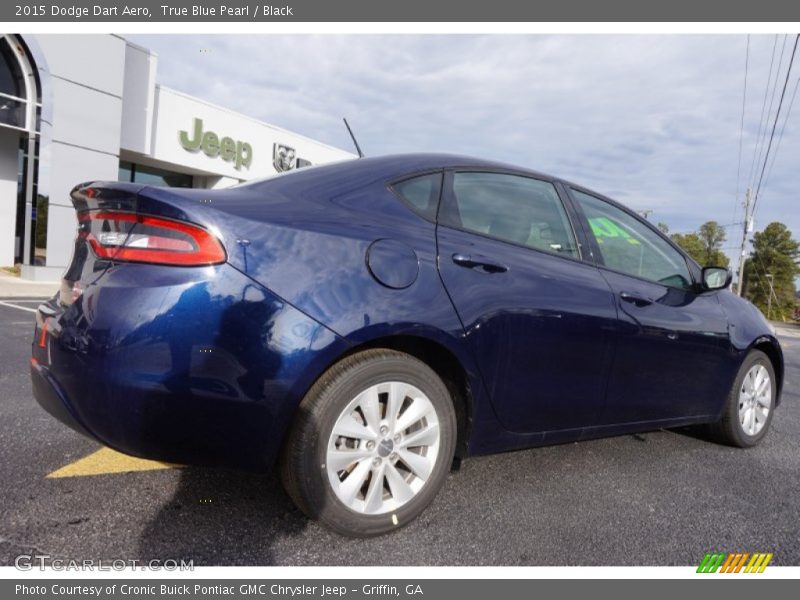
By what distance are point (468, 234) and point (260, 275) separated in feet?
3.02

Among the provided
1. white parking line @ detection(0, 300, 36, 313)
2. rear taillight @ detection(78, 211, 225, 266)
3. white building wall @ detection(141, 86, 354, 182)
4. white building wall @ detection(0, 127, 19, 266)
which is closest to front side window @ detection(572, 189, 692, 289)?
rear taillight @ detection(78, 211, 225, 266)

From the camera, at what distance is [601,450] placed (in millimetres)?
3295

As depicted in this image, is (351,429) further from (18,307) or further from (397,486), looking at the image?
(18,307)

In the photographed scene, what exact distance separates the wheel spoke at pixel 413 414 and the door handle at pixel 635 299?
4.05ft

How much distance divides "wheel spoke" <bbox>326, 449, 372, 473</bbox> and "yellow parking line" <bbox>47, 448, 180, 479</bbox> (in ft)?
3.17

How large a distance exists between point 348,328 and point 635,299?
5.36 ft

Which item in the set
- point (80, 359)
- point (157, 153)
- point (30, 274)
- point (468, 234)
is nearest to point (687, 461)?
point (468, 234)

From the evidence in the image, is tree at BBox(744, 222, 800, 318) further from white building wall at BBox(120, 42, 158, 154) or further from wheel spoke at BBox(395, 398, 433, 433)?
wheel spoke at BBox(395, 398, 433, 433)

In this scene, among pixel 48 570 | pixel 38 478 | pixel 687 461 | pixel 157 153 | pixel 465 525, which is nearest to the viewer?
pixel 48 570

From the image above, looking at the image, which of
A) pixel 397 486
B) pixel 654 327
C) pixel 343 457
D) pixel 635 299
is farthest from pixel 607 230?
pixel 343 457

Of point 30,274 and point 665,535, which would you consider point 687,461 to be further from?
point 30,274

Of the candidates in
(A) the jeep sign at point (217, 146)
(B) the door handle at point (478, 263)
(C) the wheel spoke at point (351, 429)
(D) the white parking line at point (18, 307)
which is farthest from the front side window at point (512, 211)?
(A) the jeep sign at point (217, 146)

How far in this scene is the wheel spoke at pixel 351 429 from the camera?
1.93 meters

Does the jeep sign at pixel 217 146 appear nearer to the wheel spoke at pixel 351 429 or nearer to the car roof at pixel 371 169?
the car roof at pixel 371 169
